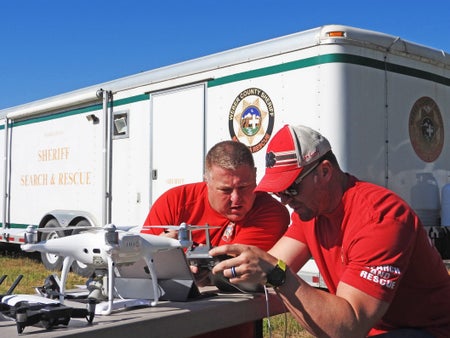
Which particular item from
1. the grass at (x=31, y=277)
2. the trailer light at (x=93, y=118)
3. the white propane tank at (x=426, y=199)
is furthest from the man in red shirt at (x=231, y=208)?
the trailer light at (x=93, y=118)

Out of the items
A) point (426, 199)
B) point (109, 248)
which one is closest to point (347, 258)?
point (109, 248)

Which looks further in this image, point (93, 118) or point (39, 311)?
point (93, 118)

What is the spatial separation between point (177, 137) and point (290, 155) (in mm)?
4363

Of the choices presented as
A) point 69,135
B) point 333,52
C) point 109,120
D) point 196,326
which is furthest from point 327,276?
point 69,135

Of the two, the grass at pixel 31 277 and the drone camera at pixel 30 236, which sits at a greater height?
the drone camera at pixel 30 236

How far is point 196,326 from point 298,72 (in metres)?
3.53

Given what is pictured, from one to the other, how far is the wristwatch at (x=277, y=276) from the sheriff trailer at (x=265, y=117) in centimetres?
249

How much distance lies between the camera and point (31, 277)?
286 inches

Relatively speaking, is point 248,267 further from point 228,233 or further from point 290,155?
point 228,233

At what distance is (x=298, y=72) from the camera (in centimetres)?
519

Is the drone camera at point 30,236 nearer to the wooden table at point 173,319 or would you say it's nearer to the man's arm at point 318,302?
the wooden table at point 173,319

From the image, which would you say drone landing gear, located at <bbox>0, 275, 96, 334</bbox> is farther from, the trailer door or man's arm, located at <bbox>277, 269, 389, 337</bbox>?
the trailer door

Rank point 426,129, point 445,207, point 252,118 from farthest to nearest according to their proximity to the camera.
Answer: point 426,129 → point 445,207 → point 252,118

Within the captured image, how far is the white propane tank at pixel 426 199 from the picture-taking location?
5.64 meters
